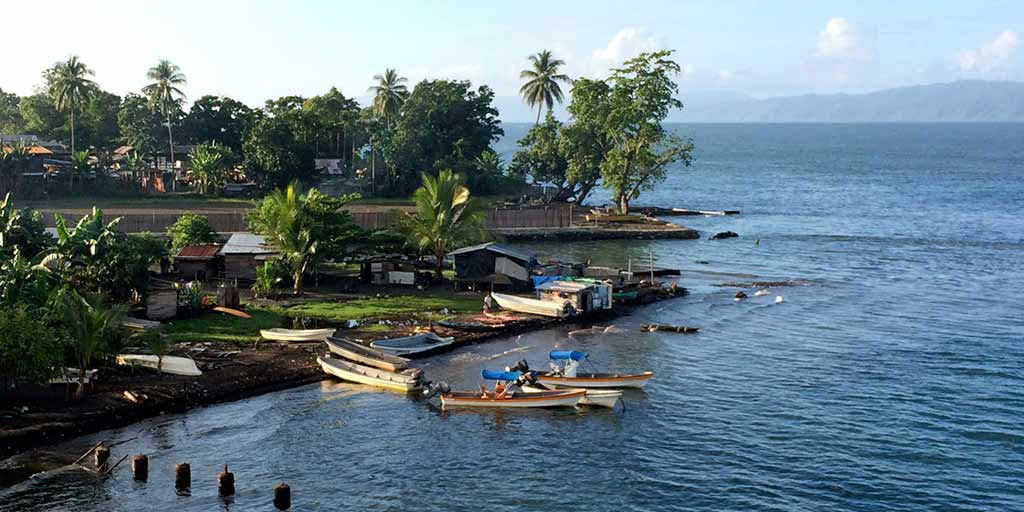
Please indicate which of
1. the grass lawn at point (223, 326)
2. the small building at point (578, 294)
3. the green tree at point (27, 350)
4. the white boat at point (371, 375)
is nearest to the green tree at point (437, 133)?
the small building at point (578, 294)

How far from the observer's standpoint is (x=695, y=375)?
50906 mm

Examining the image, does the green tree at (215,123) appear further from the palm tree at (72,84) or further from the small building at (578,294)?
the small building at (578,294)

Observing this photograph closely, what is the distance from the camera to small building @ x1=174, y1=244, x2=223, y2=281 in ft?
211

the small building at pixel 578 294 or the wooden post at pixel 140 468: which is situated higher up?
the small building at pixel 578 294

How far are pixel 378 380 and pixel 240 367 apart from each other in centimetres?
611

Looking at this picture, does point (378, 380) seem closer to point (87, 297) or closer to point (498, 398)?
point (498, 398)

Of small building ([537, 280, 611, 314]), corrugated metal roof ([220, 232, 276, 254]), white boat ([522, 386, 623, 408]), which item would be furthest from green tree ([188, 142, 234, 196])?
white boat ([522, 386, 623, 408])

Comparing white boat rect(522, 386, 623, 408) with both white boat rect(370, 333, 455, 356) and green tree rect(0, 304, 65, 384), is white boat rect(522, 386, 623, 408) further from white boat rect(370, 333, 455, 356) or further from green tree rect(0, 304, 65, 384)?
green tree rect(0, 304, 65, 384)

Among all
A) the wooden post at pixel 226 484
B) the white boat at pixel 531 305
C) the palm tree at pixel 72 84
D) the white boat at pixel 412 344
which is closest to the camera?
the wooden post at pixel 226 484

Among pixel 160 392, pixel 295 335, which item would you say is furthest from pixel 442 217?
pixel 160 392

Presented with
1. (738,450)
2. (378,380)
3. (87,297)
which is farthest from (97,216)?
(738,450)

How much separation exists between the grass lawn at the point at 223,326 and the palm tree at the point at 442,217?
13.2 meters

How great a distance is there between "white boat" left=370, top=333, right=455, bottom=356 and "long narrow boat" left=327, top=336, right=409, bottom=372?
991 mm

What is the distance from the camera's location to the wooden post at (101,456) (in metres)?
36.1
